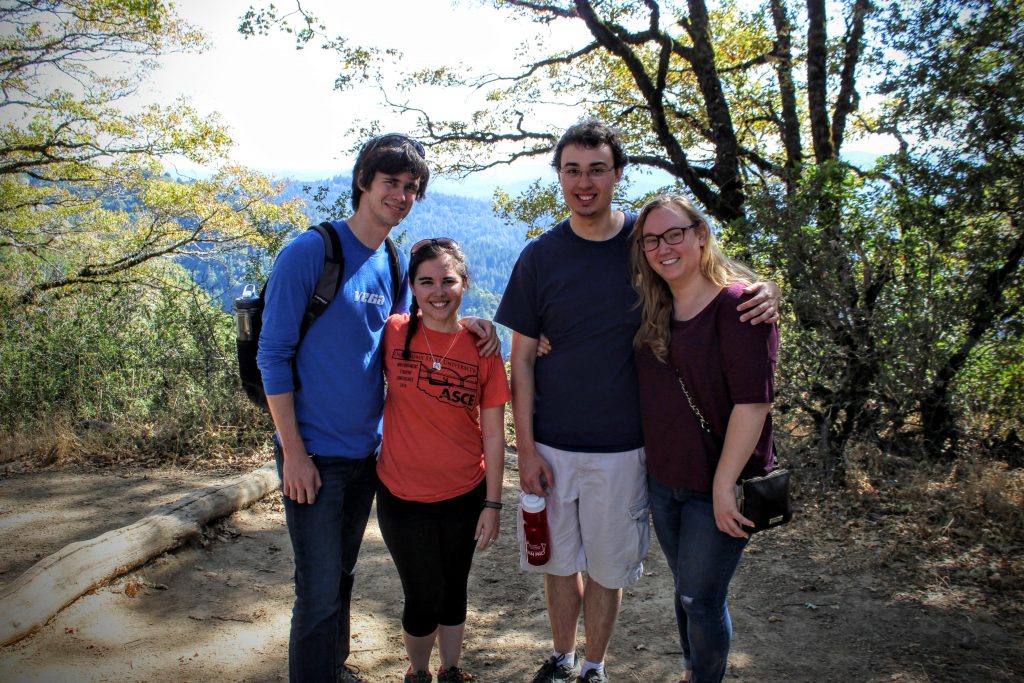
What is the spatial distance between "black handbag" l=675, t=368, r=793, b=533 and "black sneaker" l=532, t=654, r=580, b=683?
116cm

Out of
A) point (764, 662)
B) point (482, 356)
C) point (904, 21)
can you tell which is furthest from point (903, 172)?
point (482, 356)

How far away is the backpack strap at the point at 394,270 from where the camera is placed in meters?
2.72

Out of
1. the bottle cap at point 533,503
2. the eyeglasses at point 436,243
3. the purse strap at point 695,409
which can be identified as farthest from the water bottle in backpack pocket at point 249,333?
the purse strap at point 695,409

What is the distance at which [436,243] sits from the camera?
2660 mm

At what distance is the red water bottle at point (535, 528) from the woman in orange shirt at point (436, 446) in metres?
0.17

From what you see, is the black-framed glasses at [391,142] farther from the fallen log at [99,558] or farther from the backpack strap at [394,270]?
the fallen log at [99,558]

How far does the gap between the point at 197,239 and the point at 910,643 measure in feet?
45.1

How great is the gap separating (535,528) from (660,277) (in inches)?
44.1

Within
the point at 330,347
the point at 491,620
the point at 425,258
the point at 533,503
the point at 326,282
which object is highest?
the point at 425,258

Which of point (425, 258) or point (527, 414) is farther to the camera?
point (527, 414)

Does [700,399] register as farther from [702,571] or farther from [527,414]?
[527,414]

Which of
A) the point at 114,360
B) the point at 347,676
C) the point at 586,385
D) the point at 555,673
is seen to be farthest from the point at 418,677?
the point at 114,360

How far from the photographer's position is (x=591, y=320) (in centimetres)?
262

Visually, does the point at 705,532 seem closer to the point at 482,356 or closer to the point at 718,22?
the point at 482,356
